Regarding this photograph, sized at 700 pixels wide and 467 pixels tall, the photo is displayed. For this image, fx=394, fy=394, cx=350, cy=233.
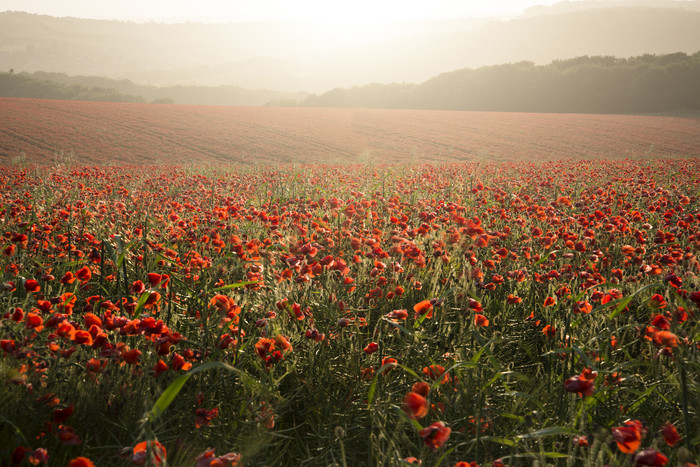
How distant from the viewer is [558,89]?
5388cm

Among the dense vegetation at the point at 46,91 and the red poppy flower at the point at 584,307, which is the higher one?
the dense vegetation at the point at 46,91

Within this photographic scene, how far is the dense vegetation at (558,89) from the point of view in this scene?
165 ft

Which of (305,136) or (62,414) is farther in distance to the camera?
(305,136)

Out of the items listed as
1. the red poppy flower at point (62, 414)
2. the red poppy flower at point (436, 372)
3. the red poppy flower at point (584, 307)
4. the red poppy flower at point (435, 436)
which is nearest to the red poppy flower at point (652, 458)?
the red poppy flower at point (435, 436)

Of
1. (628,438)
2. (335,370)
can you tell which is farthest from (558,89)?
(628,438)

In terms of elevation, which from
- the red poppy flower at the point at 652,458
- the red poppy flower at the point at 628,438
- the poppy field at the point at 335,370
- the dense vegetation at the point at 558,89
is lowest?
the poppy field at the point at 335,370

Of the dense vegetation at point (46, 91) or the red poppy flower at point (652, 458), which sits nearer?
the red poppy flower at point (652, 458)

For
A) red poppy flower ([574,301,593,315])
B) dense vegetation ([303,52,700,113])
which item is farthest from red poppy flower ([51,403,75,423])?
dense vegetation ([303,52,700,113])

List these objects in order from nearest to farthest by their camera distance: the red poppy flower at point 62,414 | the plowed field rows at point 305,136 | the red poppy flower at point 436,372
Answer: the red poppy flower at point 62,414 < the red poppy flower at point 436,372 < the plowed field rows at point 305,136

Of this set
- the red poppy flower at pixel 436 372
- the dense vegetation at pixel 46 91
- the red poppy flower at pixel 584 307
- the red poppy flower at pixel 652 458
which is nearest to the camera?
the red poppy flower at pixel 652 458

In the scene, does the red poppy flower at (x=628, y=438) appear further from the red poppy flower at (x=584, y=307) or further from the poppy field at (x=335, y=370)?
the red poppy flower at (x=584, y=307)

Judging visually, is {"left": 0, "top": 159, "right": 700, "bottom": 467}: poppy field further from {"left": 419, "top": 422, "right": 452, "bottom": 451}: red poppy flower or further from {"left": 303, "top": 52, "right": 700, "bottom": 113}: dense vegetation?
{"left": 303, "top": 52, "right": 700, "bottom": 113}: dense vegetation

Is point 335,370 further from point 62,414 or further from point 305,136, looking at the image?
point 305,136

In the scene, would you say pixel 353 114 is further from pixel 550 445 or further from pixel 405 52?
pixel 405 52
